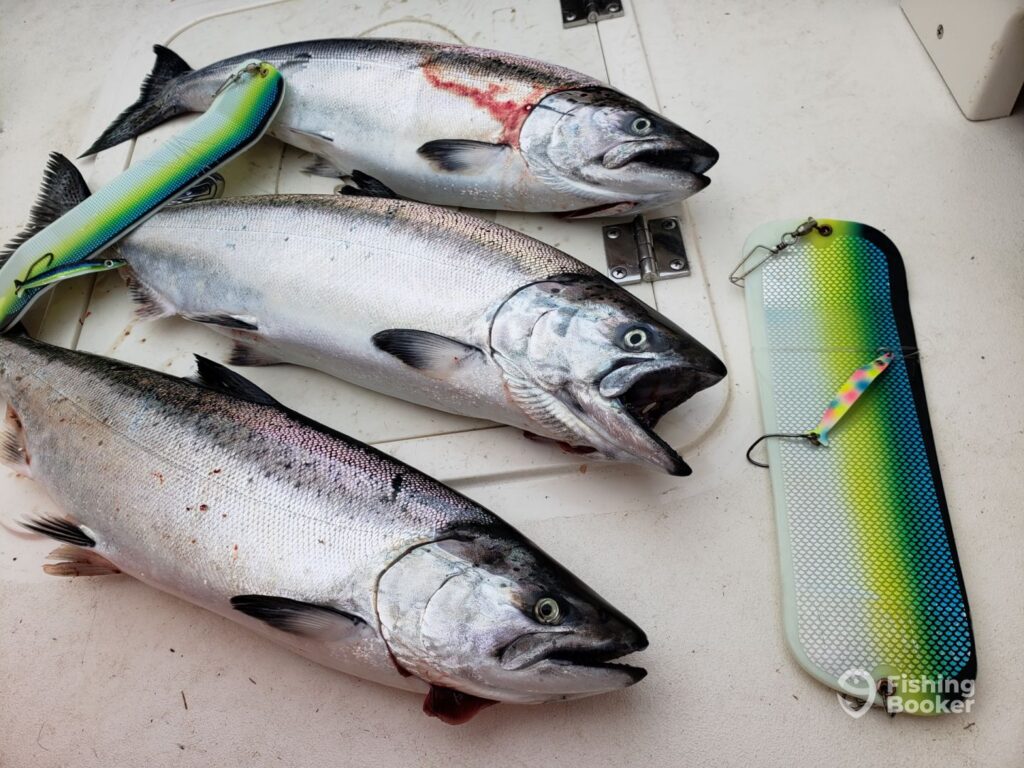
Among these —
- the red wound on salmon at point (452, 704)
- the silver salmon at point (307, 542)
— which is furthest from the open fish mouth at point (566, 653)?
the red wound on salmon at point (452, 704)

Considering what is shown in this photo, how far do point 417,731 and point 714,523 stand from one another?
2.49ft

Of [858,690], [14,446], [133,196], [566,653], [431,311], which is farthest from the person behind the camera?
[133,196]

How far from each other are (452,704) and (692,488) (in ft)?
2.29

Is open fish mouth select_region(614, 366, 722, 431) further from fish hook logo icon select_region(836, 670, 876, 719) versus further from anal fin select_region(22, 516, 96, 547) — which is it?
anal fin select_region(22, 516, 96, 547)

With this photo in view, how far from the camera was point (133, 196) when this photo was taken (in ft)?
6.58

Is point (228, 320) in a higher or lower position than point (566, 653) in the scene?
higher

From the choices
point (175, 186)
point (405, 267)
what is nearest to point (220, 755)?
point (405, 267)

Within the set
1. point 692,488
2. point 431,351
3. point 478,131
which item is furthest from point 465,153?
point 692,488

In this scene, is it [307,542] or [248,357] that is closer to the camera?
[307,542]

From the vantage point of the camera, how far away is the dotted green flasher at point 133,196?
6.47 ft

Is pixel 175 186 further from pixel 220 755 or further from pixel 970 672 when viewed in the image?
pixel 970 672

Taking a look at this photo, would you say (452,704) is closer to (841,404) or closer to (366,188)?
(841,404)

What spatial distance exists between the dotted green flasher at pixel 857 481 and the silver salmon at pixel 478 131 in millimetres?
377

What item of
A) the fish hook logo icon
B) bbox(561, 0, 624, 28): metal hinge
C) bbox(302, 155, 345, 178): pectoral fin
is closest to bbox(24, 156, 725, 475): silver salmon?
bbox(302, 155, 345, 178): pectoral fin
